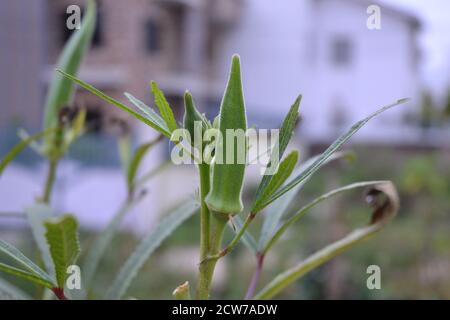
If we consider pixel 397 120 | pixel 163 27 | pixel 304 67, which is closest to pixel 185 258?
pixel 163 27

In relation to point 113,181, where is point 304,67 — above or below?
above

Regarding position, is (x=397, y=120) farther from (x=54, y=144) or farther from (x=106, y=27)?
(x=54, y=144)

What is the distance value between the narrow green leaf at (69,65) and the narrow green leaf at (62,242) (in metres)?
0.16

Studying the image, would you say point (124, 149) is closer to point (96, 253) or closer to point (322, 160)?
point (96, 253)

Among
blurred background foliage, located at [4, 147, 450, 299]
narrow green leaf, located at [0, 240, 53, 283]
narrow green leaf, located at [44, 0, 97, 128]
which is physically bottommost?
narrow green leaf, located at [0, 240, 53, 283]

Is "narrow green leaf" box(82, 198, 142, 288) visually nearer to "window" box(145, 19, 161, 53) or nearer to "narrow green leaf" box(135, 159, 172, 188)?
"narrow green leaf" box(135, 159, 172, 188)

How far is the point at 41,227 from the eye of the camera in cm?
32

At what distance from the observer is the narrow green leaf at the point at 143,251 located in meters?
0.31

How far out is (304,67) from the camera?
6.07 metres

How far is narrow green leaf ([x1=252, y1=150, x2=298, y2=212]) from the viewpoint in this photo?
9.3 inches

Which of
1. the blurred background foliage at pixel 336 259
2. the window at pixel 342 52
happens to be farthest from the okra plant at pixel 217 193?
the window at pixel 342 52

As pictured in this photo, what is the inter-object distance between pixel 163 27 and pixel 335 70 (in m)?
2.83

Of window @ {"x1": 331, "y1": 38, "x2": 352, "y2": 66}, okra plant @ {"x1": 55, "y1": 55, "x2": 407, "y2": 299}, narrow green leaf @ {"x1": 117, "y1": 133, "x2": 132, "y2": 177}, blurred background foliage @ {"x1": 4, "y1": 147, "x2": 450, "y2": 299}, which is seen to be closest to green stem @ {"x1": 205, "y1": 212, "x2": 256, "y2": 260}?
okra plant @ {"x1": 55, "y1": 55, "x2": 407, "y2": 299}

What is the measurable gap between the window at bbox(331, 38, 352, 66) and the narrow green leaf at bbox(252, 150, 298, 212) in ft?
23.7
